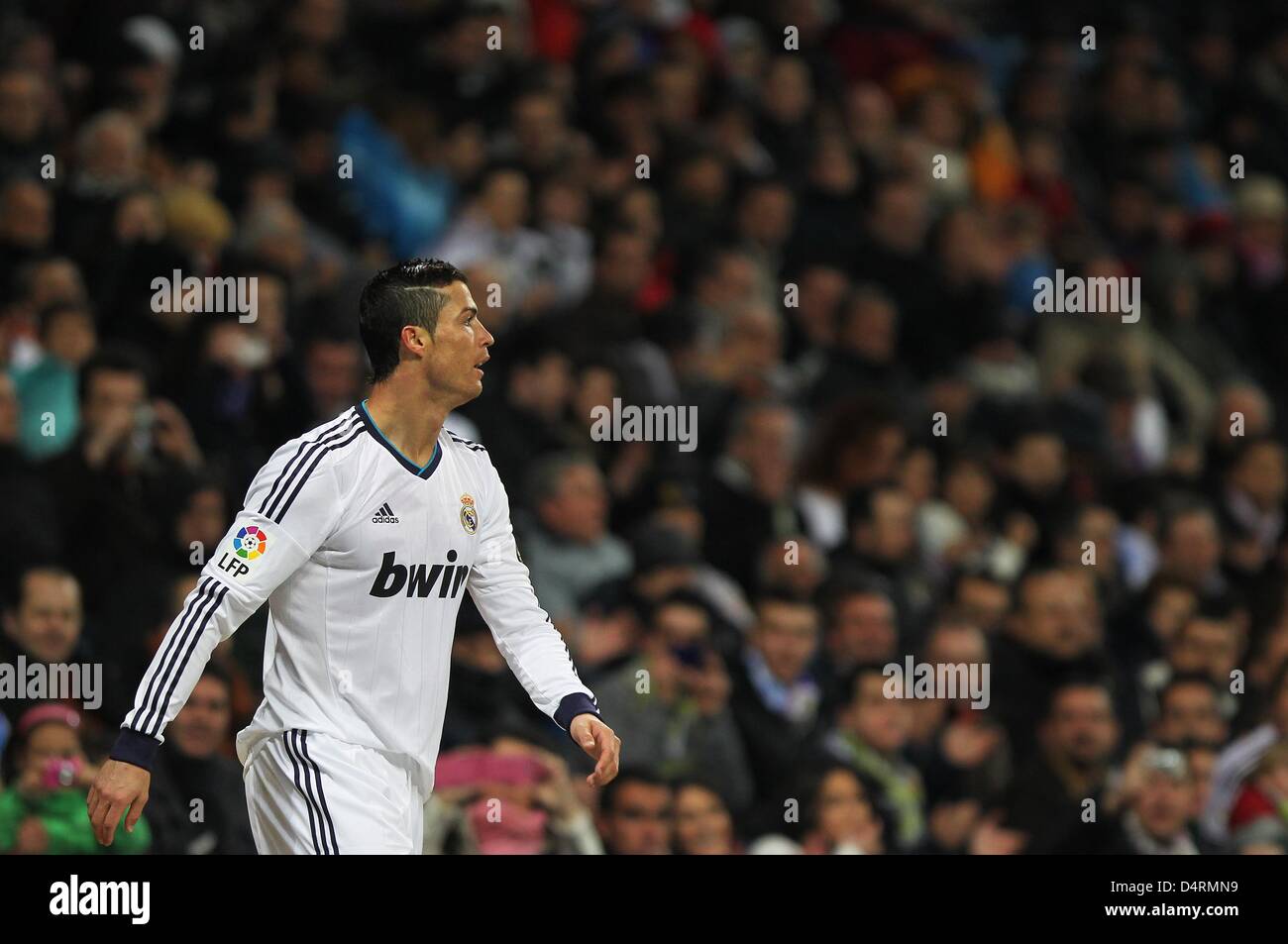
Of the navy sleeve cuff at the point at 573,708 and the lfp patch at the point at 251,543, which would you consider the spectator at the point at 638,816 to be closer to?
the navy sleeve cuff at the point at 573,708

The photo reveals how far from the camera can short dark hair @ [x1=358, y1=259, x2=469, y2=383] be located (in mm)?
5262

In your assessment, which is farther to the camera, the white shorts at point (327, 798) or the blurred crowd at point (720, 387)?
the blurred crowd at point (720, 387)

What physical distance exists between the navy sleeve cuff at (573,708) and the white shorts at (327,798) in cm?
35

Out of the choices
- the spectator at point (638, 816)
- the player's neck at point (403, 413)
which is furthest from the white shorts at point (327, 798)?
the spectator at point (638, 816)

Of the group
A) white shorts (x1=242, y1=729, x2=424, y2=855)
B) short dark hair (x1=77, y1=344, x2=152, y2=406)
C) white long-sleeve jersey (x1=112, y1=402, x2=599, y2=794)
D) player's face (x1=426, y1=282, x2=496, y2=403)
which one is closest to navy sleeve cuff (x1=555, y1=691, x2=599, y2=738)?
white long-sleeve jersey (x1=112, y1=402, x2=599, y2=794)

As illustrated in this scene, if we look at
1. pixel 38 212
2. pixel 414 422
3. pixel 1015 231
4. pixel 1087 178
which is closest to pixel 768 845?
pixel 414 422

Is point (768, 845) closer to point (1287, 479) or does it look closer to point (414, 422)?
point (414, 422)

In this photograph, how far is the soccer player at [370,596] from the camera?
5.09 metres

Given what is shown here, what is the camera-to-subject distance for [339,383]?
8570 millimetres

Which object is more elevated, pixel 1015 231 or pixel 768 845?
pixel 1015 231

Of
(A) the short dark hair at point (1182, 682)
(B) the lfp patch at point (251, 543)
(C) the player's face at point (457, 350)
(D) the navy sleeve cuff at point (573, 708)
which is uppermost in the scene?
(C) the player's face at point (457, 350)
